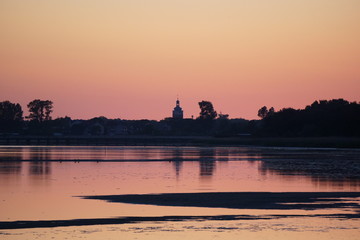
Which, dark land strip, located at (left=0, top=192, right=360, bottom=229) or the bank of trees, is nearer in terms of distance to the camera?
dark land strip, located at (left=0, top=192, right=360, bottom=229)

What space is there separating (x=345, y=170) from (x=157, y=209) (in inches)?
1137

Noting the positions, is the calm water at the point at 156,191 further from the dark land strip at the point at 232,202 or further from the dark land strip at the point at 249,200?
the dark land strip at the point at 249,200

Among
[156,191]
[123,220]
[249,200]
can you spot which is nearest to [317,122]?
[156,191]

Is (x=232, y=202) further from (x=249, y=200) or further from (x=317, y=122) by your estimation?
(x=317, y=122)

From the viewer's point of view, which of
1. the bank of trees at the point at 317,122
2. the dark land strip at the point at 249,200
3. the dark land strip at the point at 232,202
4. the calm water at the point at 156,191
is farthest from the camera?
the bank of trees at the point at 317,122

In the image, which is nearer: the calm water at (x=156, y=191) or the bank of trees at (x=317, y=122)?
the calm water at (x=156, y=191)

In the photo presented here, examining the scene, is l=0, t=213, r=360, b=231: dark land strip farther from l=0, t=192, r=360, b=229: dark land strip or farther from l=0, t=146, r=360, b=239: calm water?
l=0, t=146, r=360, b=239: calm water

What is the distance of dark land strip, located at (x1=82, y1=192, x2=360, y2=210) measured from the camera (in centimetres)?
2834

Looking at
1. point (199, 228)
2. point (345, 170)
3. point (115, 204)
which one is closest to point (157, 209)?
point (115, 204)

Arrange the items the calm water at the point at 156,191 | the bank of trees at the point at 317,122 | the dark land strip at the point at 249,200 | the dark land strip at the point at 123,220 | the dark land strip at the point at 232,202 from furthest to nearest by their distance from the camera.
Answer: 1. the bank of trees at the point at 317,122
2. the dark land strip at the point at 249,200
3. the dark land strip at the point at 232,202
4. the dark land strip at the point at 123,220
5. the calm water at the point at 156,191

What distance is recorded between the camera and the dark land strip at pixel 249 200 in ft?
93.0

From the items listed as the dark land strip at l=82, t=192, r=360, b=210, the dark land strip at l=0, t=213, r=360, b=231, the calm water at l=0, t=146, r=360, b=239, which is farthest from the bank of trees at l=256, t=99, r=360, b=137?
the dark land strip at l=0, t=213, r=360, b=231

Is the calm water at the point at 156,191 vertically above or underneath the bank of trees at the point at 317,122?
underneath

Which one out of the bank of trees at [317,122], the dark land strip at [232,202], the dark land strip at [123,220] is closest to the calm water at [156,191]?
the dark land strip at [123,220]
